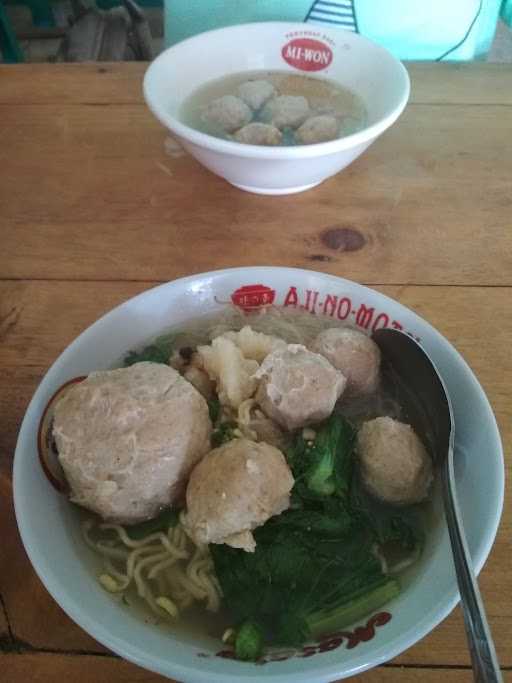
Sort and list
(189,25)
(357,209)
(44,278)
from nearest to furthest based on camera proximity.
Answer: (44,278)
(357,209)
(189,25)

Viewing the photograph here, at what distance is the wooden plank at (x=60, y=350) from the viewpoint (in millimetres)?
615

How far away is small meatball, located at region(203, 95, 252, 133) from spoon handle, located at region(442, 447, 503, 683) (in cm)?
78

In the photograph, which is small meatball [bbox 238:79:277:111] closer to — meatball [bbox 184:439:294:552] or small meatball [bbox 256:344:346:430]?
small meatball [bbox 256:344:346:430]

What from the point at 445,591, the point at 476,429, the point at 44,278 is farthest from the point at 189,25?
the point at 445,591

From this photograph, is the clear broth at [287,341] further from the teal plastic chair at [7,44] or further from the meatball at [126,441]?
the teal plastic chair at [7,44]

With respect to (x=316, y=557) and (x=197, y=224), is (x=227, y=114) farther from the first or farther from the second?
(x=316, y=557)

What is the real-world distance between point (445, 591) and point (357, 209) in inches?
28.2

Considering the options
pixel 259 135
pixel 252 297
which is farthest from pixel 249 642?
pixel 259 135

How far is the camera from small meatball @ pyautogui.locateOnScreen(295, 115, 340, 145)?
107 centimetres

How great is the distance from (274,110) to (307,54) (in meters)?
0.19

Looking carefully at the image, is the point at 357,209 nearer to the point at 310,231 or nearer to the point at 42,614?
the point at 310,231

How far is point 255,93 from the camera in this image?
118 centimetres

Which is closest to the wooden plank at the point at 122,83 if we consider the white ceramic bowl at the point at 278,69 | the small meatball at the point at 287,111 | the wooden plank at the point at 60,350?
the white ceramic bowl at the point at 278,69

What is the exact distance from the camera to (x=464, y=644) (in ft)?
2.00
